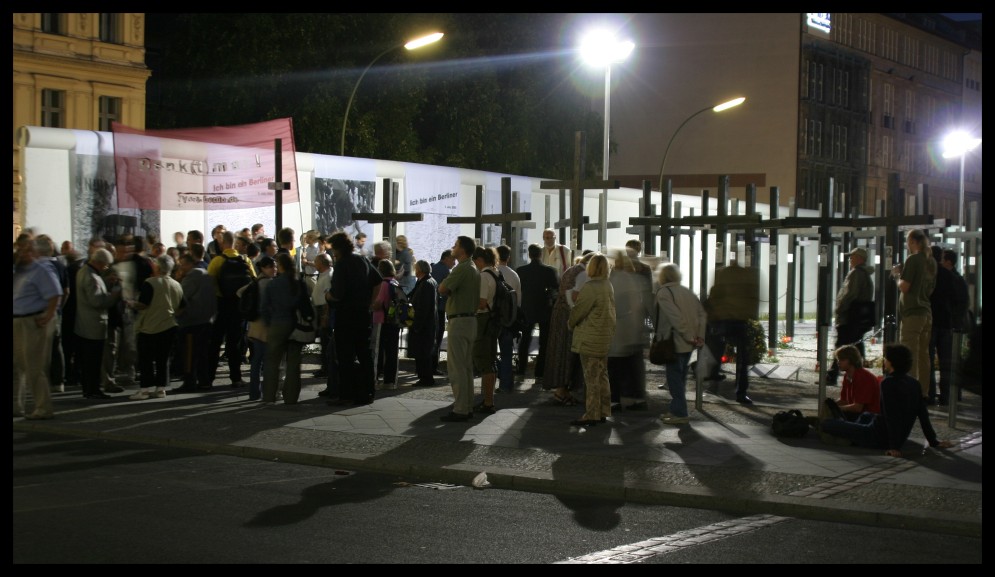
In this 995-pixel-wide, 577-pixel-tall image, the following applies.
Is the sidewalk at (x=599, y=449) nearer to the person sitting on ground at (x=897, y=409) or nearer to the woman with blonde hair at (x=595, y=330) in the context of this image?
the person sitting on ground at (x=897, y=409)

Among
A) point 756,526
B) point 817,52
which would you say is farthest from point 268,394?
point 817,52

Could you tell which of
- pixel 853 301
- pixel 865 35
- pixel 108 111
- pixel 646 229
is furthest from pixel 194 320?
pixel 865 35

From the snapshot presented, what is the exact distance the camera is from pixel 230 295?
50.4ft

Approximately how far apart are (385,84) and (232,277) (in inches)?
1173

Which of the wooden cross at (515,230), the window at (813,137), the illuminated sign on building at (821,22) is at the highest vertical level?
the illuminated sign on building at (821,22)

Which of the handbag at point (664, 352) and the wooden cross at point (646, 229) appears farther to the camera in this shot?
the wooden cross at point (646, 229)

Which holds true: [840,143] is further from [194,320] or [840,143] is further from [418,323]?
[194,320]

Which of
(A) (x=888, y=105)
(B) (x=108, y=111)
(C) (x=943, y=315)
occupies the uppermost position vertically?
(A) (x=888, y=105)

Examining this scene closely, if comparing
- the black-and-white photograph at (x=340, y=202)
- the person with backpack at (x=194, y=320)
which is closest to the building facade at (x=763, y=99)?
the black-and-white photograph at (x=340, y=202)

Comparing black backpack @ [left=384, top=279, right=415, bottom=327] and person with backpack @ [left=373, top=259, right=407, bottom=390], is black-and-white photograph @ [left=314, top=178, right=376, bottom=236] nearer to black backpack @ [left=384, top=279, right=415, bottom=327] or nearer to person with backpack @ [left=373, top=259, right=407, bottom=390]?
person with backpack @ [left=373, top=259, right=407, bottom=390]

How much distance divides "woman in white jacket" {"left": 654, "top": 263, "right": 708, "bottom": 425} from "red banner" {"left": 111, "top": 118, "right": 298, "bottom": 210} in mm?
5973

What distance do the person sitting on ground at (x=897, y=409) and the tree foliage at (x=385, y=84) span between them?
31.8 m

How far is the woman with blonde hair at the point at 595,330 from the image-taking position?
12.3 metres

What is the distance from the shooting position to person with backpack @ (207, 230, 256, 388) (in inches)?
604
